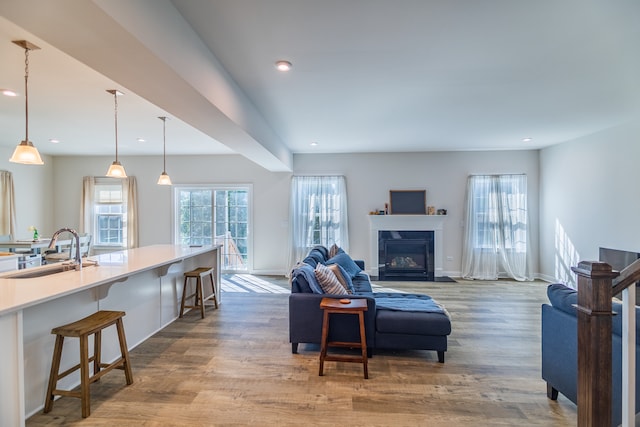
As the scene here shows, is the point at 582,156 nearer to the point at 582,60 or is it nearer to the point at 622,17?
the point at 582,60

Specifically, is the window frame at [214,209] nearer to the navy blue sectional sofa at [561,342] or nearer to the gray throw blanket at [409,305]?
the gray throw blanket at [409,305]

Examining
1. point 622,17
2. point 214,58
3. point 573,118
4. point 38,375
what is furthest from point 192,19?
point 573,118

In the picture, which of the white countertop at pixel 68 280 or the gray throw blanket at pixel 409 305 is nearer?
the white countertop at pixel 68 280

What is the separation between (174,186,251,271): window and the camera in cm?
736

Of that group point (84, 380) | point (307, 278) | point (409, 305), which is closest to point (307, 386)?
point (307, 278)

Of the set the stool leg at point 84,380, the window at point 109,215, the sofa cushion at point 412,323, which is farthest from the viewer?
the window at point 109,215

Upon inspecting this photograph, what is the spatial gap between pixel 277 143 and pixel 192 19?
10.7 feet

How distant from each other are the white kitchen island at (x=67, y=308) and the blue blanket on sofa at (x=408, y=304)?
2.47 meters

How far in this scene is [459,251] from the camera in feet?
22.7

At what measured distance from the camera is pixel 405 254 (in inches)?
275

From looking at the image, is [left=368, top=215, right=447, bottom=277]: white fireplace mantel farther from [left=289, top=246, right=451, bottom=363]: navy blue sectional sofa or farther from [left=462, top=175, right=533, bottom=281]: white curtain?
[left=289, top=246, right=451, bottom=363]: navy blue sectional sofa

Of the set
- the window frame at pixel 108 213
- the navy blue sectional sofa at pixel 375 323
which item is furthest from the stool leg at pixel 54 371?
the window frame at pixel 108 213

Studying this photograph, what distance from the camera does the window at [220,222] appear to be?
24.1ft

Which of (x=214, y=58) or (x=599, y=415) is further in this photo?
(x=214, y=58)
